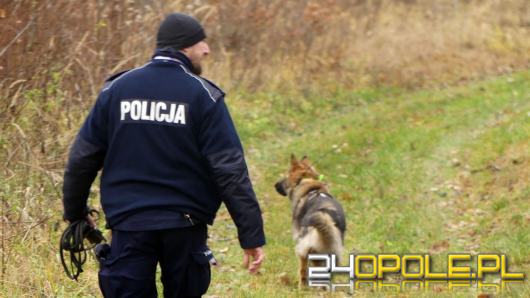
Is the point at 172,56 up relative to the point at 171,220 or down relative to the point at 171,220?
up

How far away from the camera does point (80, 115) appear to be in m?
9.28

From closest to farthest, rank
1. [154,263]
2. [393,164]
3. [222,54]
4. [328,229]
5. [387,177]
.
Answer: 1. [154,263]
2. [328,229]
3. [387,177]
4. [393,164]
5. [222,54]

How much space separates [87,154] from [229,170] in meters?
0.84

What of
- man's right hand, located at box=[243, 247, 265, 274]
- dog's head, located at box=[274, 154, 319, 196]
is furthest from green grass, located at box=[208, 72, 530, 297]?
man's right hand, located at box=[243, 247, 265, 274]

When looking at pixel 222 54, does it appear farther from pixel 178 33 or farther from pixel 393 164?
pixel 178 33

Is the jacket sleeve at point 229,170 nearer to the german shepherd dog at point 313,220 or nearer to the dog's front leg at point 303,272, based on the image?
the german shepherd dog at point 313,220

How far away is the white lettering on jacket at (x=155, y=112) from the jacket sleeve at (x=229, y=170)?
0.45 feet

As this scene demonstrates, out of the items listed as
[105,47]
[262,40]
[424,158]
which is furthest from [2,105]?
[262,40]

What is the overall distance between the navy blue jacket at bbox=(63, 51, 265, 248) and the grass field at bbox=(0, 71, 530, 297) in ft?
6.88

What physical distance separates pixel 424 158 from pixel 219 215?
13.5ft

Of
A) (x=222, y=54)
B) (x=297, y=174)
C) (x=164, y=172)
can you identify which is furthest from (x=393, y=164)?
(x=164, y=172)

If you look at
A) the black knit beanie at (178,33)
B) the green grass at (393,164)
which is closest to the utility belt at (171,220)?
the black knit beanie at (178,33)

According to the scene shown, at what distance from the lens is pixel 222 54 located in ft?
52.5

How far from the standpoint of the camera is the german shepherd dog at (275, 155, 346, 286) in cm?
732
